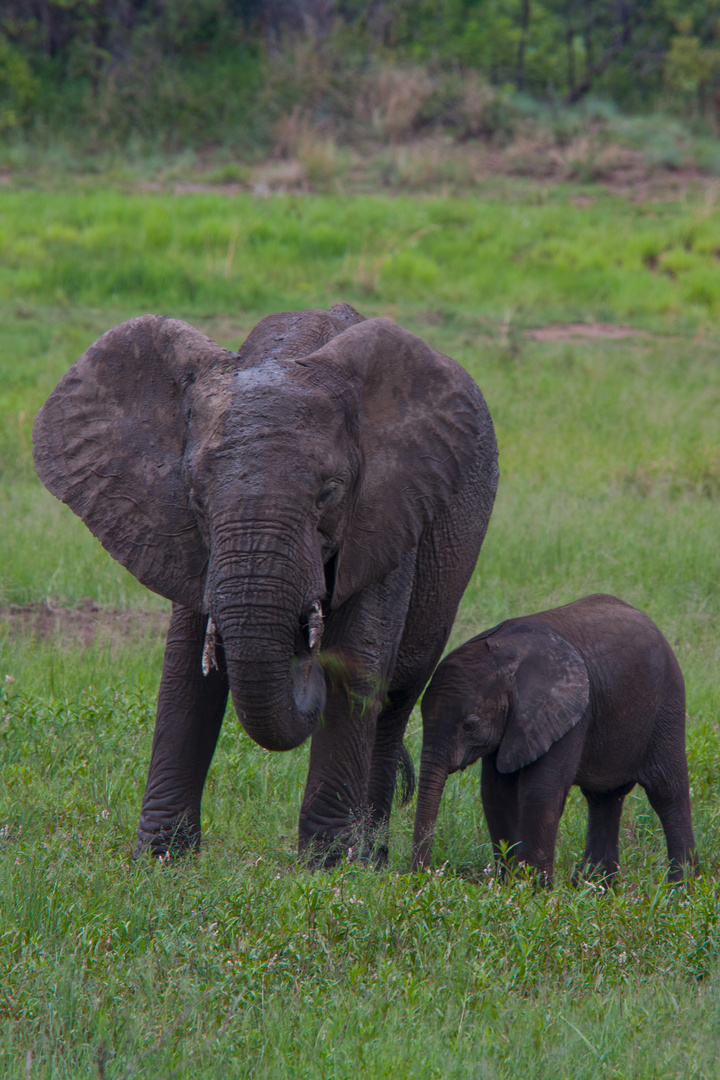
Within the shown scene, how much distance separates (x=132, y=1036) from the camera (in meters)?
3.48

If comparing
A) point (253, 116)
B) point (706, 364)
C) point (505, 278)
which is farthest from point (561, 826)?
point (253, 116)

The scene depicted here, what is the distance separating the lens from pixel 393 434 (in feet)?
15.0

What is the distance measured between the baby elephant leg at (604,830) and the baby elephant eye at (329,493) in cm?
201

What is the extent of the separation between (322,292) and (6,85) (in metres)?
13.0

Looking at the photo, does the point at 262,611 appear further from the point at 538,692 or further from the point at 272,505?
the point at 538,692

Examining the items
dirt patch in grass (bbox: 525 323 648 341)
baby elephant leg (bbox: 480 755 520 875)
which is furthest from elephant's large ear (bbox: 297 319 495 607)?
dirt patch in grass (bbox: 525 323 648 341)

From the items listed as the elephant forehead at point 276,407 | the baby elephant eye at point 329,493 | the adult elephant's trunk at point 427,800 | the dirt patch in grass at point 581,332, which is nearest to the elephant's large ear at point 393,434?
the elephant forehead at point 276,407

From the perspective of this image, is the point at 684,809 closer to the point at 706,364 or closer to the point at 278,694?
the point at 278,694

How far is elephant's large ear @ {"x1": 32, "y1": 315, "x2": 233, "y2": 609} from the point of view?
4.43 metres

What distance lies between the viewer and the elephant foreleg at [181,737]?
15.8ft

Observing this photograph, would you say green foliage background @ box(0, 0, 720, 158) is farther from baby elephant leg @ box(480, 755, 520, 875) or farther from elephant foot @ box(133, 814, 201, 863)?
elephant foot @ box(133, 814, 201, 863)

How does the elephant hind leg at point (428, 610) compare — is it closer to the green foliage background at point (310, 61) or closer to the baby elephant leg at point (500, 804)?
the baby elephant leg at point (500, 804)

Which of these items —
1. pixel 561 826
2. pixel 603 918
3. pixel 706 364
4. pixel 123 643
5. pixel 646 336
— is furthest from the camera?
pixel 646 336

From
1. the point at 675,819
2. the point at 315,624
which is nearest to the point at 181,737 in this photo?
the point at 315,624
